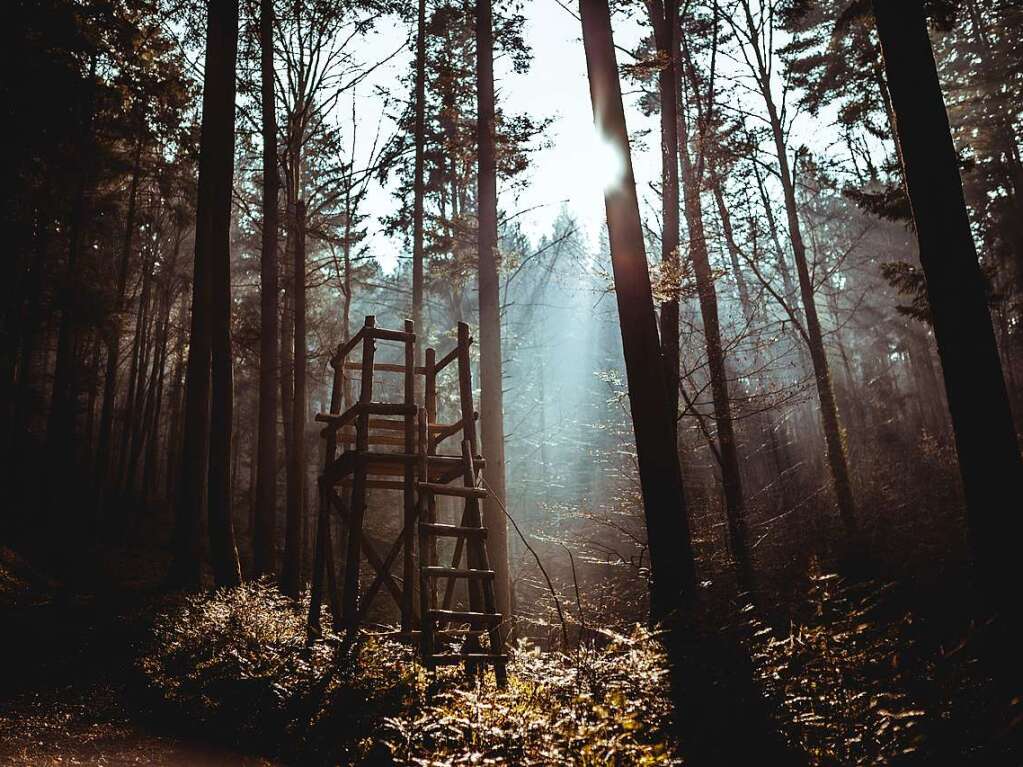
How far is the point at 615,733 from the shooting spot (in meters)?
3.68

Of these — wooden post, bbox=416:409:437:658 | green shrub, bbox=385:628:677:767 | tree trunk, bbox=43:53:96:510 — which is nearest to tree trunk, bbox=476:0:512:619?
wooden post, bbox=416:409:437:658

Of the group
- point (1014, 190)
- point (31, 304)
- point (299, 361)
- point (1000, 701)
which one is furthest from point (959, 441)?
point (1014, 190)

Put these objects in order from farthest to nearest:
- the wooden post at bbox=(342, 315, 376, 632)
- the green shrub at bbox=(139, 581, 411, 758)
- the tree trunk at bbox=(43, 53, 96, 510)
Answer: the tree trunk at bbox=(43, 53, 96, 510), the wooden post at bbox=(342, 315, 376, 632), the green shrub at bbox=(139, 581, 411, 758)

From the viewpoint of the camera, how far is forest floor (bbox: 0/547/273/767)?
5.25 m

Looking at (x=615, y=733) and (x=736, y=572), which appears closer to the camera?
(x=615, y=733)

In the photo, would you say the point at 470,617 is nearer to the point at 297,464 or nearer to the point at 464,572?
the point at 464,572

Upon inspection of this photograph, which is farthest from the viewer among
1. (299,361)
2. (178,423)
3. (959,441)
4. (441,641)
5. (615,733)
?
(178,423)

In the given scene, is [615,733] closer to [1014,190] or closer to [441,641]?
[441,641]

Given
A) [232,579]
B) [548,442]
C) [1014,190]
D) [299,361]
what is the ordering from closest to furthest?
1. [232,579]
2. [299,361]
3. [1014,190]
4. [548,442]

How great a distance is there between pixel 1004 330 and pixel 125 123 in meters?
28.1

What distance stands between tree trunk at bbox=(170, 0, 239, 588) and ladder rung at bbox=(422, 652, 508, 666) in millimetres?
6150

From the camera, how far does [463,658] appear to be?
658cm

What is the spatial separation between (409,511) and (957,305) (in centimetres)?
564

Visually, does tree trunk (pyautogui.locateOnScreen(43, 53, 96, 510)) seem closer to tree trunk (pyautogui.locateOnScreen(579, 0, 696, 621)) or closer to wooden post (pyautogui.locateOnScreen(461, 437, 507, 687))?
tree trunk (pyautogui.locateOnScreen(579, 0, 696, 621))
